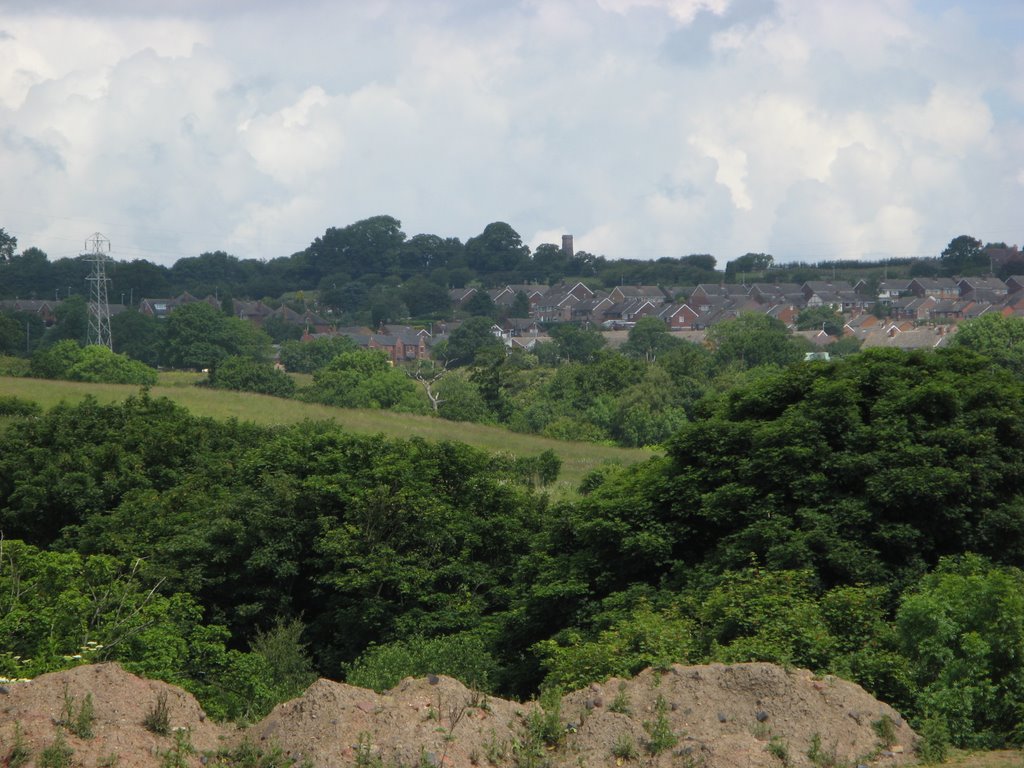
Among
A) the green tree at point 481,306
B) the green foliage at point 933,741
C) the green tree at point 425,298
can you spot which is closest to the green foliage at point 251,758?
the green foliage at point 933,741

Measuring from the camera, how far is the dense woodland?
560 inches

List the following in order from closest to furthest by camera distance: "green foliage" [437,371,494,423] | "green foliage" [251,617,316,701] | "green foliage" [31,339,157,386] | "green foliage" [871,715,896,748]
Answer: "green foliage" [871,715,896,748] → "green foliage" [251,617,316,701] → "green foliage" [437,371,494,423] → "green foliage" [31,339,157,386]

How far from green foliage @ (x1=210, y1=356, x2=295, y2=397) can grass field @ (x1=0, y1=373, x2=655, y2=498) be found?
10578 millimetres

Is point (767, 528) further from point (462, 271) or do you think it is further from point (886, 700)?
point (462, 271)

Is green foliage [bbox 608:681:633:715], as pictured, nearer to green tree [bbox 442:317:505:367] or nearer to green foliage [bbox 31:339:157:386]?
green foliage [bbox 31:339:157:386]

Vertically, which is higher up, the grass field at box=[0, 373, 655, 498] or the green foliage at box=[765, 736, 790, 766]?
the green foliage at box=[765, 736, 790, 766]

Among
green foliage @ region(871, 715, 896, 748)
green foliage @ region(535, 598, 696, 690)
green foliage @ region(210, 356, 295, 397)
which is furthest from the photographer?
green foliage @ region(210, 356, 295, 397)

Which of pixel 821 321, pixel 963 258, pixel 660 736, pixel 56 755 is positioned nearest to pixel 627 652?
pixel 660 736

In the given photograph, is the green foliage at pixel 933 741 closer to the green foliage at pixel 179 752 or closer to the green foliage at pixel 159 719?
the green foliage at pixel 179 752

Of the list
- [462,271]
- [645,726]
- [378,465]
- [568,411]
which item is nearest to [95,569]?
[378,465]

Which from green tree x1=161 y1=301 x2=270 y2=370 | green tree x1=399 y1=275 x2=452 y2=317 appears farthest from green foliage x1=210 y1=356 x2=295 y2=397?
green tree x1=399 y1=275 x2=452 y2=317

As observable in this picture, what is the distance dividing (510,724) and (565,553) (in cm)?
1070

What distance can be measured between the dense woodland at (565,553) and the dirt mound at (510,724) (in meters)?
1.26

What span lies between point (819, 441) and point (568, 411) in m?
57.8
